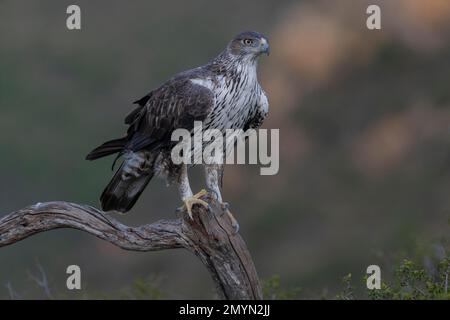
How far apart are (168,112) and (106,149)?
0.66 metres

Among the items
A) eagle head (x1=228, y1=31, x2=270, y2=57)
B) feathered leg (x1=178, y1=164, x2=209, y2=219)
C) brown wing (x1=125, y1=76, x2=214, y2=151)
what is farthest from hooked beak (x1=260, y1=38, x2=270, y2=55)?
feathered leg (x1=178, y1=164, x2=209, y2=219)

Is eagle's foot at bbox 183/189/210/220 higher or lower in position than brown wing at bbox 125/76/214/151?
lower

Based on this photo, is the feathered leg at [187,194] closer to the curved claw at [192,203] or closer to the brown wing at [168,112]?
the curved claw at [192,203]

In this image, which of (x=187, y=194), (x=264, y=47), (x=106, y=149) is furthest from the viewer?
(x=106, y=149)

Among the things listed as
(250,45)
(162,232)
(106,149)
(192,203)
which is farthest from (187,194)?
(250,45)

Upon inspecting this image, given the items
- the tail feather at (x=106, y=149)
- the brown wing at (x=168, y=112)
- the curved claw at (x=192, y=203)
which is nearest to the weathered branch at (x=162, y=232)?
the curved claw at (x=192, y=203)

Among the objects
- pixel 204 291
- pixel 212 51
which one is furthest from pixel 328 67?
pixel 204 291

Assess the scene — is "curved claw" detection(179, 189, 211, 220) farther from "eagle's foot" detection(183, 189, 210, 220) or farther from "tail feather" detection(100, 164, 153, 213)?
"tail feather" detection(100, 164, 153, 213)

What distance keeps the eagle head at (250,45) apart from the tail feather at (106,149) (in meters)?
1.32

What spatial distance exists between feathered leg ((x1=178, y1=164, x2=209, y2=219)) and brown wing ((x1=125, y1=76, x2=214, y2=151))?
33 cm

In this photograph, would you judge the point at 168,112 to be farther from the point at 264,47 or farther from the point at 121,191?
the point at 264,47

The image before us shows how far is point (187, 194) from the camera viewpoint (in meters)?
8.48

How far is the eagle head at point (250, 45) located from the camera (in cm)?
881

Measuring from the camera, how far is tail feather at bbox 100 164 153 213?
908 centimetres
